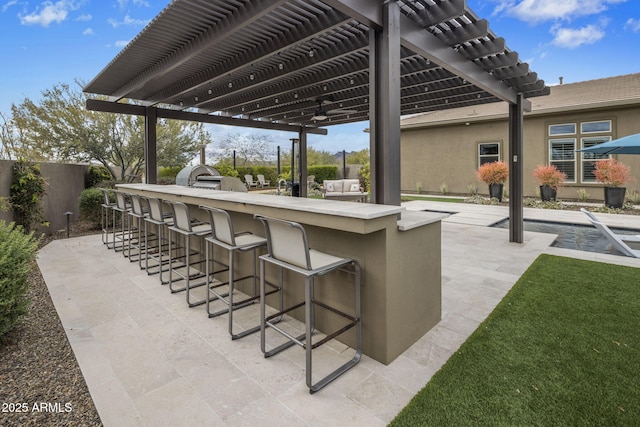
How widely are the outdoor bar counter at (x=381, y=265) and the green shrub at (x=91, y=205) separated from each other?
19.0 feet

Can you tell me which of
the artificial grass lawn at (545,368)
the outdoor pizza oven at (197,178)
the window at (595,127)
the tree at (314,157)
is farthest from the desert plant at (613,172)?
the tree at (314,157)

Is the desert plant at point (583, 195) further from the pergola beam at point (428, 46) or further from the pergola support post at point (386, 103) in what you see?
the pergola support post at point (386, 103)

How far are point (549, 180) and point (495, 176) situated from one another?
62.1 inches

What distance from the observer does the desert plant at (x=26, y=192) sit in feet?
17.6

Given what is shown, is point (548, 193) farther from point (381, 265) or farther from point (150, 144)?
point (150, 144)

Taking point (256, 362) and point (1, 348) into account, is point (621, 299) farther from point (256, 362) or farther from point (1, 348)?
point (1, 348)

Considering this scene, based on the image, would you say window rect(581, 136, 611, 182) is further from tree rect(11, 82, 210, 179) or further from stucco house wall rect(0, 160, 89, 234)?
stucco house wall rect(0, 160, 89, 234)

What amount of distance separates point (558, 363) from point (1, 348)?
12.4ft

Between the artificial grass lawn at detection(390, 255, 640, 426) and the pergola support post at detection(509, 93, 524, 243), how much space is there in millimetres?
2436

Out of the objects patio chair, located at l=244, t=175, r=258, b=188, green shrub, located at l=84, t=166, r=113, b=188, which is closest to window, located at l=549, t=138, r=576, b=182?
patio chair, located at l=244, t=175, r=258, b=188

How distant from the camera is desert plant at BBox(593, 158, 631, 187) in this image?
9.02 meters

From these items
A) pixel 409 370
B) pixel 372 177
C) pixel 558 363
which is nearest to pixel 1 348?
pixel 409 370

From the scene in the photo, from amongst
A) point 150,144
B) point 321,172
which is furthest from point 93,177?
point 321,172

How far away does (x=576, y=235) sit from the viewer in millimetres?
6348
